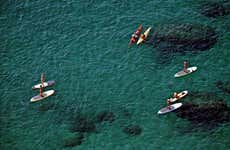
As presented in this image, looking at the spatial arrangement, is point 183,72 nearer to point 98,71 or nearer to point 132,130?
point 132,130

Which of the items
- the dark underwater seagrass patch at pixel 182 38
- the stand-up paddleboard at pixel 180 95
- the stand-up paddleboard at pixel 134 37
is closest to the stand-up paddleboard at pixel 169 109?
the stand-up paddleboard at pixel 180 95

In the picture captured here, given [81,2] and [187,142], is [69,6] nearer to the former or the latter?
[81,2]

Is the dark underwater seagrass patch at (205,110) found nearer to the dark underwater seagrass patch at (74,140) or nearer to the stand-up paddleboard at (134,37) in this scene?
the stand-up paddleboard at (134,37)

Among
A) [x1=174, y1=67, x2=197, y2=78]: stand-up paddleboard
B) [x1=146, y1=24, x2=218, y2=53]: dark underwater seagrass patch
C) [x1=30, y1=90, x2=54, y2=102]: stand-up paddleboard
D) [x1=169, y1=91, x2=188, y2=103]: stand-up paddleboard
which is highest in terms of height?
[x1=146, y1=24, x2=218, y2=53]: dark underwater seagrass patch

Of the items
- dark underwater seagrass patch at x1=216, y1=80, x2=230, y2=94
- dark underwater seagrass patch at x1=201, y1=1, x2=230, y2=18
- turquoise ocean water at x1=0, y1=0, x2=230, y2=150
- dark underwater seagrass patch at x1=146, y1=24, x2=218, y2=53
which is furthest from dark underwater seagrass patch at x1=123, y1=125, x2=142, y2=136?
dark underwater seagrass patch at x1=201, y1=1, x2=230, y2=18

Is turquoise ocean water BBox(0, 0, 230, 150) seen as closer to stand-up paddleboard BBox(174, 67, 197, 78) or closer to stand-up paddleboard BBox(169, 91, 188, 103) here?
stand-up paddleboard BBox(174, 67, 197, 78)

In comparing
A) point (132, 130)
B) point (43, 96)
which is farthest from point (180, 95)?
point (43, 96)

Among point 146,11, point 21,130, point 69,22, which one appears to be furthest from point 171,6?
point 21,130

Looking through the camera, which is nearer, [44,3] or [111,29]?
[111,29]
